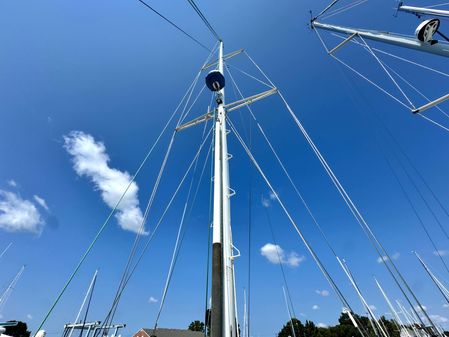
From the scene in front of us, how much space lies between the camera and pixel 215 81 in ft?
23.5

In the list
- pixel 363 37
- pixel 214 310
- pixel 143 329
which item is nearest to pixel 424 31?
pixel 363 37

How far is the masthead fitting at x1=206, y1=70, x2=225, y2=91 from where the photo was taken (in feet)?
23.3

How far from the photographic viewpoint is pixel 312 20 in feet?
38.5

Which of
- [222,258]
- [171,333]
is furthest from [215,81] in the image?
[171,333]

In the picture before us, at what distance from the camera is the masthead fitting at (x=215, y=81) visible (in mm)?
7089

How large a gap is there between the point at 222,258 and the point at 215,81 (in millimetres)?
5008

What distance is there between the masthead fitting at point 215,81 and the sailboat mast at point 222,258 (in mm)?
1805

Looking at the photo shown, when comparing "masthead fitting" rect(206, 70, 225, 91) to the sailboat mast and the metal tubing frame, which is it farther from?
the metal tubing frame

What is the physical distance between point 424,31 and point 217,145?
521cm

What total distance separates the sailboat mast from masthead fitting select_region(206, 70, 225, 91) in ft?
5.92

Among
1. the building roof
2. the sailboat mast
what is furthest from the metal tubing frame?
the building roof

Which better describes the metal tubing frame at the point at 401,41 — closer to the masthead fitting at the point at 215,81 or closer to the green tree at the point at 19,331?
the masthead fitting at the point at 215,81

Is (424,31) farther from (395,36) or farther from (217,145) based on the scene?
(217,145)

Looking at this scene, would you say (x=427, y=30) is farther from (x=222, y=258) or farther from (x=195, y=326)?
(x=195, y=326)
